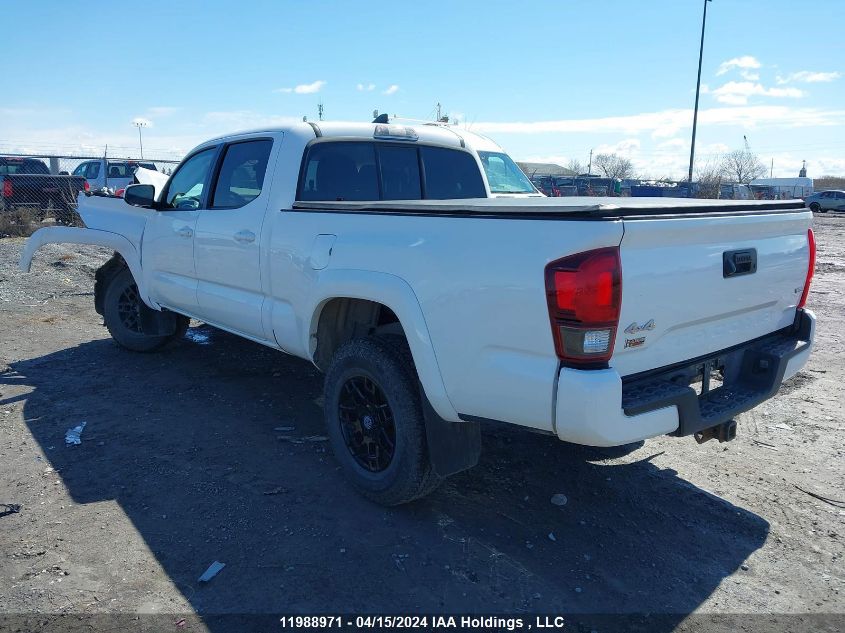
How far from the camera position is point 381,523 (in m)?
3.48

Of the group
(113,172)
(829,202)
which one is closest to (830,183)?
(829,202)

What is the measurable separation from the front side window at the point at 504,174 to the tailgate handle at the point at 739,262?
321 inches

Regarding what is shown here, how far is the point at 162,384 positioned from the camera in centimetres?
570

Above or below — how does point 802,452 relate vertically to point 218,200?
below

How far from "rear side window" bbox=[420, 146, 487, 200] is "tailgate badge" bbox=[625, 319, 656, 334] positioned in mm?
2634

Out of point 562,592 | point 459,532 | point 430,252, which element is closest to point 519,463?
point 459,532

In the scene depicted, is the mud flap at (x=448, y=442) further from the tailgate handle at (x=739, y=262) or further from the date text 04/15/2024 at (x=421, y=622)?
the tailgate handle at (x=739, y=262)

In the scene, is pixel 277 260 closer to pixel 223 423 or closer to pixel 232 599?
pixel 223 423

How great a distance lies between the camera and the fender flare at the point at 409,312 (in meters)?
3.11

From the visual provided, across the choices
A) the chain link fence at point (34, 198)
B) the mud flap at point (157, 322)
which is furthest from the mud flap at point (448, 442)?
the chain link fence at point (34, 198)

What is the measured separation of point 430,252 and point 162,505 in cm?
205

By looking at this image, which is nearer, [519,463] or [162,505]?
[162,505]

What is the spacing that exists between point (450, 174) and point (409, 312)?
2393 mm

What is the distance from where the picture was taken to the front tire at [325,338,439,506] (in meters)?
3.38
